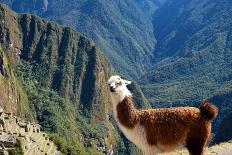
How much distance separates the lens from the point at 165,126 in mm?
15727

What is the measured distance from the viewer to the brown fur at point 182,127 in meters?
15.6

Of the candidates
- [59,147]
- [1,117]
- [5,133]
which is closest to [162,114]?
[5,133]

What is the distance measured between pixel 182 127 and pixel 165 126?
0.47m

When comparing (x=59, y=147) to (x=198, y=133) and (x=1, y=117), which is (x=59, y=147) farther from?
(x=198, y=133)

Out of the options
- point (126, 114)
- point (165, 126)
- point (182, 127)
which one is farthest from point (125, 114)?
point (182, 127)

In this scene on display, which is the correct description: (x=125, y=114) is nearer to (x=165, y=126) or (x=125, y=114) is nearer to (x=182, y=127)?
(x=165, y=126)

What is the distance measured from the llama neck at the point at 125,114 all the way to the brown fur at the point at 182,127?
7 centimetres

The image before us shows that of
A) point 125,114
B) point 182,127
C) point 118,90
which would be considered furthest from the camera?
point 125,114

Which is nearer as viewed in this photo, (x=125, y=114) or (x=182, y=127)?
(x=182, y=127)

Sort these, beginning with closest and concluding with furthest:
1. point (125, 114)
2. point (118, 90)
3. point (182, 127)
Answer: point (182, 127) < point (118, 90) < point (125, 114)

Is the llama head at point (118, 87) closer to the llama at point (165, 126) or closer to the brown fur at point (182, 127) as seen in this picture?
the llama at point (165, 126)

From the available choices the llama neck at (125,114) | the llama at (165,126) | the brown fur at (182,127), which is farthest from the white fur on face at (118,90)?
the brown fur at (182,127)

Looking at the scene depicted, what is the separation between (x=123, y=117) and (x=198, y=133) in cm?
215

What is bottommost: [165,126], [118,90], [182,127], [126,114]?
[182,127]
